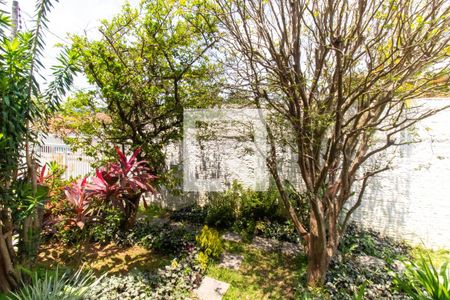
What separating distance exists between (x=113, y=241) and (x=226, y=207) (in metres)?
3.04

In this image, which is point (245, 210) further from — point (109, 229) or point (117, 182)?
point (117, 182)

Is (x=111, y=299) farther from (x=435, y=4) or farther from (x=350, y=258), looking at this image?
(x=435, y=4)

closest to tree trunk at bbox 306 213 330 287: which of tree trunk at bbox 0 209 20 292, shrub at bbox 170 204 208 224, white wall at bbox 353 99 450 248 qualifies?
white wall at bbox 353 99 450 248

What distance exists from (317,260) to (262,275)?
1.16m

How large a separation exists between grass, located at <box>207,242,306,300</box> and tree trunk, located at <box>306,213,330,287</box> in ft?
1.34

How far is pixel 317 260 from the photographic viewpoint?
392 centimetres

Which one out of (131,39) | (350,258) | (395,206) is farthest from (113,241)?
(395,206)

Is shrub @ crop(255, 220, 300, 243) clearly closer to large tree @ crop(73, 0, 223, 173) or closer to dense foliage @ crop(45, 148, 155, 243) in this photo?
large tree @ crop(73, 0, 223, 173)

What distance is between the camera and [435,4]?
318 cm

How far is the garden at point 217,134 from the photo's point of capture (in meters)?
3.13

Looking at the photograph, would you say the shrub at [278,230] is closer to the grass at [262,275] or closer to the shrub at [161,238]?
the grass at [262,275]

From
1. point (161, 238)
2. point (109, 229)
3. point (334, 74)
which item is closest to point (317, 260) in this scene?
point (334, 74)

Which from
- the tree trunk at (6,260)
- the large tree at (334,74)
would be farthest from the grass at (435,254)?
the tree trunk at (6,260)

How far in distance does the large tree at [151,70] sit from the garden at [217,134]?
3cm
